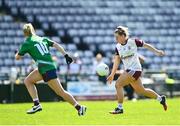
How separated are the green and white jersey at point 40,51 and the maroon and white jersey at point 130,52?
194 centimetres

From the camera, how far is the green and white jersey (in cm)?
1528

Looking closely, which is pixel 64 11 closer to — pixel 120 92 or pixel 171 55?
pixel 171 55

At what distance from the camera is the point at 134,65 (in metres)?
16.3

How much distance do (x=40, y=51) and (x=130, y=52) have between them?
7.72 ft

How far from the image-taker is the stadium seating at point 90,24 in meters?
37.0

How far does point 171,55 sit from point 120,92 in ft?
75.7

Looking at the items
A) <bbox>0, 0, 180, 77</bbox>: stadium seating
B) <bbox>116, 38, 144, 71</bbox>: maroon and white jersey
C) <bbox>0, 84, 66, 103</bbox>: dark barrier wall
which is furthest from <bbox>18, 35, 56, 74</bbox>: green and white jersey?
<bbox>0, 0, 180, 77</bbox>: stadium seating

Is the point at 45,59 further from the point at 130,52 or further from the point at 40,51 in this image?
the point at 130,52

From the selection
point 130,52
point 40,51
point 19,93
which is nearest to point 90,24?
point 19,93

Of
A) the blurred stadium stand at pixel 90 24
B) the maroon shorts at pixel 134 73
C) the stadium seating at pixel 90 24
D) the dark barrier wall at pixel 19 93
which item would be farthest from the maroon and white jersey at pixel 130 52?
the stadium seating at pixel 90 24

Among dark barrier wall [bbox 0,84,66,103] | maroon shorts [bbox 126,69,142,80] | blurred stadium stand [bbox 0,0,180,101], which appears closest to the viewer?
maroon shorts [bbox 126,69,142,80]

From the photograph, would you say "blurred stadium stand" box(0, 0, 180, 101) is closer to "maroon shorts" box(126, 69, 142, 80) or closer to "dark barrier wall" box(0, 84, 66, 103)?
"dark barrier wall" box(0, 84, 66, 103)

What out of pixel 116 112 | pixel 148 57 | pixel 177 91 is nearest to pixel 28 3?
pixel 148 57

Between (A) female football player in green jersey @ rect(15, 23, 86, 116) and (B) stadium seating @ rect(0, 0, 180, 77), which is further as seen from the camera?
(B) stadium seating @ rect(0, 0, 180, 77)
